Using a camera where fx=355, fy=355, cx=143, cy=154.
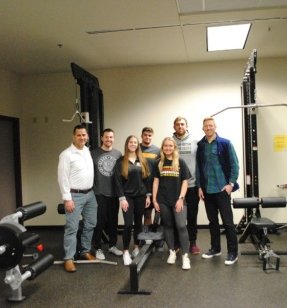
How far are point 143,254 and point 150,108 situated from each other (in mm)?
2620

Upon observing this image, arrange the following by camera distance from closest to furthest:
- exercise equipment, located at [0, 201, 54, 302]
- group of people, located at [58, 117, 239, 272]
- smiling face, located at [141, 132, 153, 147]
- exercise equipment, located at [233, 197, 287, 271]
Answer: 1. exercise equipment, located at [0, 201, 54, 302]
2. exercise equipment, located at [233, 197, 287, 271]
3. group of people, located at [58, 117, 239, 272]
4. smiling face, located at [141, 132, 153, 147]

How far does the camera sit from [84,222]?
3846 millimetres

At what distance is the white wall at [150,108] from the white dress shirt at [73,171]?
1.88 metres

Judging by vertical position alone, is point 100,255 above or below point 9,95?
below

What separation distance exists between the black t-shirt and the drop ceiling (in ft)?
4.79

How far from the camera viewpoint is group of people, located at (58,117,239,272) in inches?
142

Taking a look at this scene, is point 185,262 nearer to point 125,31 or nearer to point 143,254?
point 143,254

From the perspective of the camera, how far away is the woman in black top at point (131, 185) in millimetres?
3754

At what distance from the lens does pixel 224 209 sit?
3637 millimetres

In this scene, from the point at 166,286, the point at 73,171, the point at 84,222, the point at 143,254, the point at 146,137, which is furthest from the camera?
the point at 146,137

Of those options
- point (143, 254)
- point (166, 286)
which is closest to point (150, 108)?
point (143, 254)

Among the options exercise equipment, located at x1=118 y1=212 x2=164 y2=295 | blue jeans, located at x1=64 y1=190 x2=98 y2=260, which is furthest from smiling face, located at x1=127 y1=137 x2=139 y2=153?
exercise equipment, located at x1=118 y1=212 x2=164 y2=295

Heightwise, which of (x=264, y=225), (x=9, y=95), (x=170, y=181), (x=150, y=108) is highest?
(x=9, y=95)

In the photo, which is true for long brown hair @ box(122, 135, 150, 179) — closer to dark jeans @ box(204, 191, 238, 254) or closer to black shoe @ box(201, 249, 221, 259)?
dark jeans @ box(204, 191, 238, 254)
